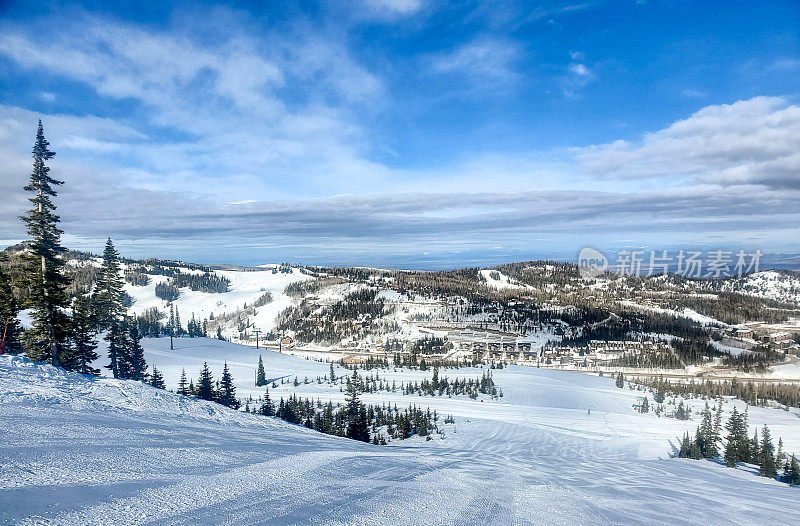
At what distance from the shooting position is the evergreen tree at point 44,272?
22.0m

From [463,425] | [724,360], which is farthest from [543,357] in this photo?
[463,425]

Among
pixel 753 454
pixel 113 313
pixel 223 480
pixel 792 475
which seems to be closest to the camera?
pixel 223 480

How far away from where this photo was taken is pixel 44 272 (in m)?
22.8

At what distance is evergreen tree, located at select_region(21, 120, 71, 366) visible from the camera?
22.0 metres

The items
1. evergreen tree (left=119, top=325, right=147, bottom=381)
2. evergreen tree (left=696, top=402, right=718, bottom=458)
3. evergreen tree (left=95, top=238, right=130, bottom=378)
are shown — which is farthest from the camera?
evergreen tree (left=696, top=402, right=718, bottom=458)

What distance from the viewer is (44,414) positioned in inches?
257

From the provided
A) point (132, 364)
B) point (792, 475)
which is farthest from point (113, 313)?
point (792, 475)

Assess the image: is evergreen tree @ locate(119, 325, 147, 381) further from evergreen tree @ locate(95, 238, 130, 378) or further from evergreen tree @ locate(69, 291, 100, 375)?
evergreen tree @ locate(69, 291, 100, 375)

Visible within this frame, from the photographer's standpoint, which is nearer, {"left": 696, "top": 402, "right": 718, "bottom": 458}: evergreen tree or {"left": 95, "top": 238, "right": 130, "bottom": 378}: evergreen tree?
{"left": 95, "top": 238, "right": 130, "bottom": 378}: evergreen tree

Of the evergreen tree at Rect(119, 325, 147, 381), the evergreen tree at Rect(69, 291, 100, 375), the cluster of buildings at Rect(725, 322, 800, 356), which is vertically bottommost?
the cluster of buildings at Rect(725, 322, 800, 356)

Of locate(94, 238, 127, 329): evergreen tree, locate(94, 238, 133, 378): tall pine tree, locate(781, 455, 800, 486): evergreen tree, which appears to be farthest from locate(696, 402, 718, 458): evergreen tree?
locate(94, 238, 127, 329): evergreen tree

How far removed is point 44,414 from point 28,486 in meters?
4.10

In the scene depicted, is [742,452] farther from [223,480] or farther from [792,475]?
[223,480]

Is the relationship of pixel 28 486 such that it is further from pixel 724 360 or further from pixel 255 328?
pixel 255 328
